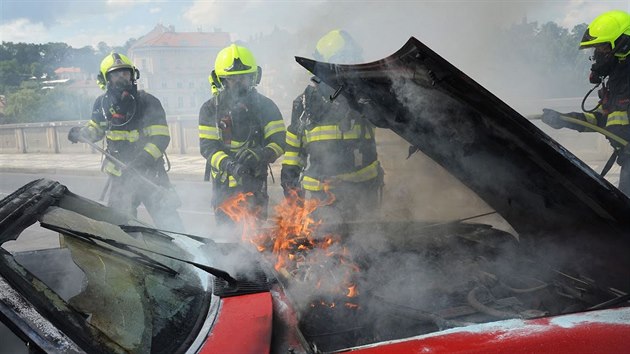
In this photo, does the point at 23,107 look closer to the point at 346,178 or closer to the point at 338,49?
the point at 338,49

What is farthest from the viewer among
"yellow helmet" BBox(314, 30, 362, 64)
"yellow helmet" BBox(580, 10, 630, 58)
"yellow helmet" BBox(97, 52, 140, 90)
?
"yellow helmet" BBox(97, 52, 140, 90)

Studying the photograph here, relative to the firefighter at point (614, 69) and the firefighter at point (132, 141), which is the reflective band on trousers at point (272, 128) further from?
the firefighter at point (614, 69)

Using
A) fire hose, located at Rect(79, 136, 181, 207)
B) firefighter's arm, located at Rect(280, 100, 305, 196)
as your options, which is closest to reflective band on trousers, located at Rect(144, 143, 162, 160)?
fire hose, located at Rect(79, 136, 181, 207)

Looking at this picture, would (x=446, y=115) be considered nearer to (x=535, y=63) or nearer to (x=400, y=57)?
(x=400, y=57)

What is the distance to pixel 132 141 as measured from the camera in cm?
534

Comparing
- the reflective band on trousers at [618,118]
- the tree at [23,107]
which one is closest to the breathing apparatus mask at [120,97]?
the reflective band on trousers at [618,118]

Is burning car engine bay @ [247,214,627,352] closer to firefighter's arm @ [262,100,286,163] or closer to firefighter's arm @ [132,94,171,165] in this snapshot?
firefighter's arm @ [262,100,286,163]

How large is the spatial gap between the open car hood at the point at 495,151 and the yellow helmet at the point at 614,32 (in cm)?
281

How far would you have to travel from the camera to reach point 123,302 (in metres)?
1.64

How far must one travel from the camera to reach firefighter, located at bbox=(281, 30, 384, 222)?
13.8 feet

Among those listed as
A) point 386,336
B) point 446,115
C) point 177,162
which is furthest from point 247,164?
point 177,162

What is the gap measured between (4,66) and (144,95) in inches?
1722

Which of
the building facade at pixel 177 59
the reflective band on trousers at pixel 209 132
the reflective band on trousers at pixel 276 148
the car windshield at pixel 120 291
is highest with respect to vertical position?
the building facade at pixel 177 59

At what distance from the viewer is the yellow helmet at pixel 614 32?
4469 millimetres
